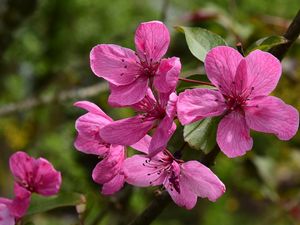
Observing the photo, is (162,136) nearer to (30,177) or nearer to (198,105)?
(198,105)

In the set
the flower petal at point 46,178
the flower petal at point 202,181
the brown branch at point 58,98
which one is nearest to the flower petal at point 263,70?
the flower petal at point 202,181

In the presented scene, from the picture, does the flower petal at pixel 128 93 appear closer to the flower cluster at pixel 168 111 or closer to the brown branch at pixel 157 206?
the flower cluster at pixel 168 111

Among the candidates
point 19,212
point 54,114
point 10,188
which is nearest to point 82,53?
point 10,188

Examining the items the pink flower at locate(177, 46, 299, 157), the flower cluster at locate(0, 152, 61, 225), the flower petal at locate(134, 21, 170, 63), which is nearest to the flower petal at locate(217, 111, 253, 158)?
the pink flower at locate(177, 46, 299, 157)

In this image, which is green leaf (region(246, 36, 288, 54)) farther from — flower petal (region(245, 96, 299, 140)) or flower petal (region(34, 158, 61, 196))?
flower petal (region(34, 158, 61, 196))

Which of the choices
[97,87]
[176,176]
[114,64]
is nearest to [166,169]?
[176,176]

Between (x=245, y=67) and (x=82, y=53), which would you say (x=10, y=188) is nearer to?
(x=82, y=53)

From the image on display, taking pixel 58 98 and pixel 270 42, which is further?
pixel 58 98

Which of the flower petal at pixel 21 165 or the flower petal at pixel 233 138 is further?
the flower petal at pixel 21 165
